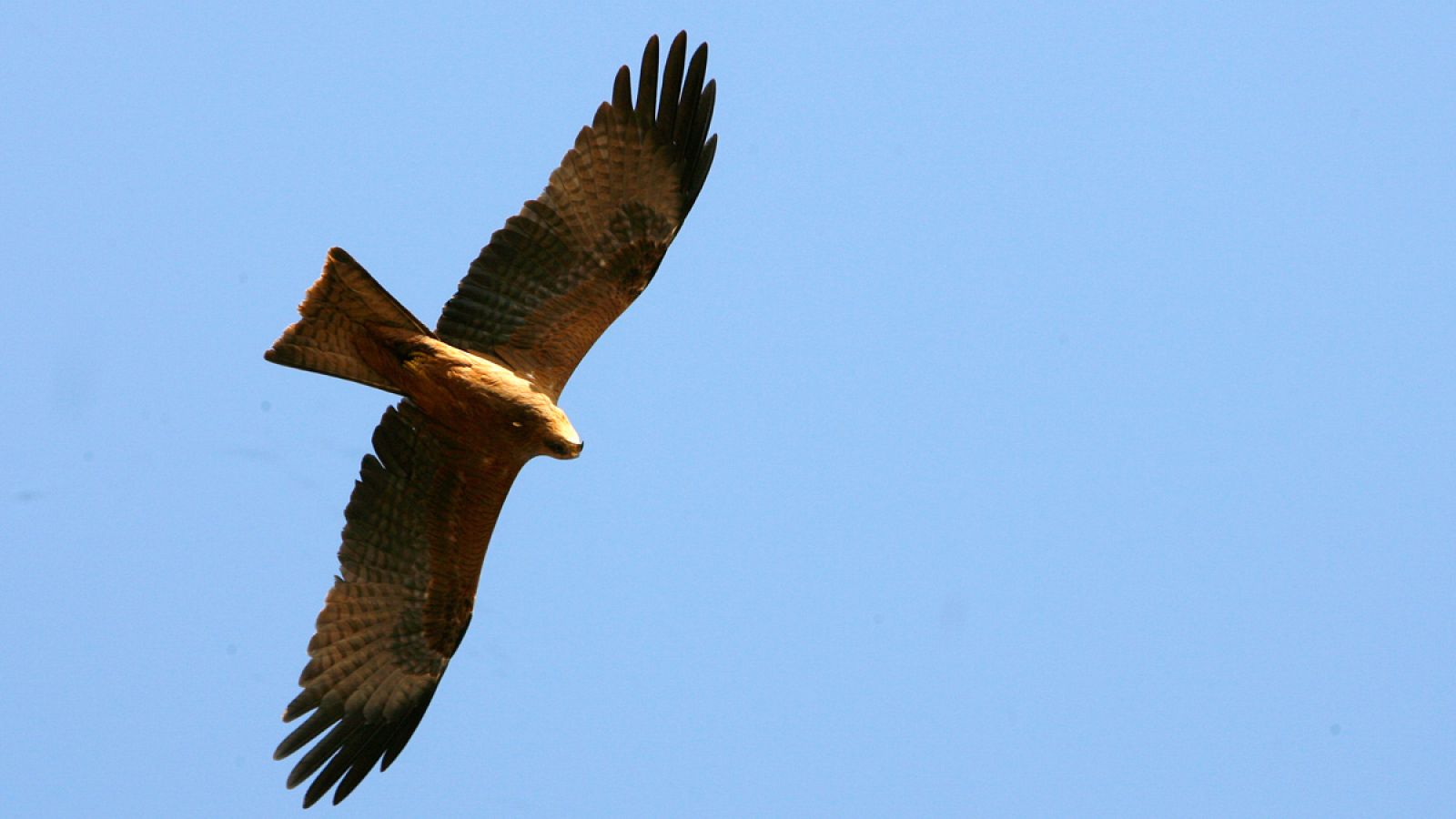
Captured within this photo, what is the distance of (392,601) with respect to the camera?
8.55 metres

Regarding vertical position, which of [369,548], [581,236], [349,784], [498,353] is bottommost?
[349,784]

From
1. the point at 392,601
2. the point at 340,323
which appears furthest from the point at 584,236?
the point at 392,601

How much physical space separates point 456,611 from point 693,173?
100 inches

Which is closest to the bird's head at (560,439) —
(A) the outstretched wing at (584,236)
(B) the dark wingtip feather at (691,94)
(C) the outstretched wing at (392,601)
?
(A) the outstretched wing at (584,236)

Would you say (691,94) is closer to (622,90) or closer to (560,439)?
(622,90)

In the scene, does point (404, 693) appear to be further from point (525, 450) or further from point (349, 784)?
point (525, 450)

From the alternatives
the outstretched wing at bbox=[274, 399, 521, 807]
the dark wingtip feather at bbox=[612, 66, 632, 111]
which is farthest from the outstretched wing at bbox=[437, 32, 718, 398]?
the outstretched wing at bbox=[274, 399, 521, 807]

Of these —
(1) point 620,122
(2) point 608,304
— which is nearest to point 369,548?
(2) point 608,304

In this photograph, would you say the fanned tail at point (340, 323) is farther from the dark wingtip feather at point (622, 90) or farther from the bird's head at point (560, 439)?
the dark wingtip feather at point (622, 90)

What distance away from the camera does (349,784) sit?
8.47 metres

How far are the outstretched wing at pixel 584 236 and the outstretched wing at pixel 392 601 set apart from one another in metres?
0.60

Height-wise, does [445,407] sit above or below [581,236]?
below

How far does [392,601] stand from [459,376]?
140 centimetres

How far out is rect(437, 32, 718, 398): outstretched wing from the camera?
813 cm
